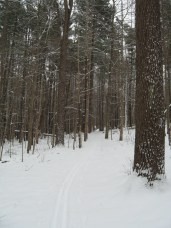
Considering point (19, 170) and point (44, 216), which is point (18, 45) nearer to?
point (19, 170)

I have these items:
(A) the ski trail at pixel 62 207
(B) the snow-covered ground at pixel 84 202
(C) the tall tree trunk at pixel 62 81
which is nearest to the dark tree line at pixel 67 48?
(C) the tall tree trunk at pixel 62 81

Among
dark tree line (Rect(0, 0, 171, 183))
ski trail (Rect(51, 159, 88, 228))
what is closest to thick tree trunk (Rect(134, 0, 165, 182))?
dark tree line (Rect(0, 0, 171, 183))

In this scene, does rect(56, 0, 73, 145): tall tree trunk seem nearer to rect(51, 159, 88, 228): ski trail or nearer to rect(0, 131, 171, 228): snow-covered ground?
rect(0, 131, 171, 228): snow-covered ground

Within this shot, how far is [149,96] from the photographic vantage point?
6.00m

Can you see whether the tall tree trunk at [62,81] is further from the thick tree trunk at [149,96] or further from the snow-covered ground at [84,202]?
the thick tree trunk at [149,96]

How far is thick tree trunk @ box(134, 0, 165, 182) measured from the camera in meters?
5.89

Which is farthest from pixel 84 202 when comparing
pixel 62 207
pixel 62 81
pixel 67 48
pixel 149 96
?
pixel 67 48

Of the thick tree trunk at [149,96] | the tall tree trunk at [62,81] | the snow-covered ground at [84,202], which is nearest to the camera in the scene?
the snow-covered ground at [84,202]

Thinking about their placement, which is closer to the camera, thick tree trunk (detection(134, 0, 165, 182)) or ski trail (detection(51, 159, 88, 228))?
ski trail (detection(51, 159, 88, 228))

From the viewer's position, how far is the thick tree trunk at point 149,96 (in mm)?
5895

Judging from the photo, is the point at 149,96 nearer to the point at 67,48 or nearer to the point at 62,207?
the point at 62,207

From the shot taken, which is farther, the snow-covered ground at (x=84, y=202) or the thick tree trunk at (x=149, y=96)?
the thick tree trunk at (x=149, y=96)

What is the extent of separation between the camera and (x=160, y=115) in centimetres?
597

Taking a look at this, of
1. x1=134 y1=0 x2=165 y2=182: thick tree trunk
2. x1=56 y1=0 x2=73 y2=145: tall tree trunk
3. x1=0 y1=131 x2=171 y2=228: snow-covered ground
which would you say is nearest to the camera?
x1=0 y1=131 x2=171 y2=228: snow-covered ground
